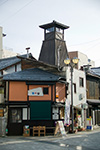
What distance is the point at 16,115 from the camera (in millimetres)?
22250

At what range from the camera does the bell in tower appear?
121 feet

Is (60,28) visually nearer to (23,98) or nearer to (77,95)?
(77,95)

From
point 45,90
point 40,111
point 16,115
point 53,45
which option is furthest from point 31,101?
point 53,45

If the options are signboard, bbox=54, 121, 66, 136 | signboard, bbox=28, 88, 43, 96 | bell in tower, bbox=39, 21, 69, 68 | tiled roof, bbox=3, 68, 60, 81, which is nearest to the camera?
signboard, bbox=54, 121, 66, 136

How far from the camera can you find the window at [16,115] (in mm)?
22141

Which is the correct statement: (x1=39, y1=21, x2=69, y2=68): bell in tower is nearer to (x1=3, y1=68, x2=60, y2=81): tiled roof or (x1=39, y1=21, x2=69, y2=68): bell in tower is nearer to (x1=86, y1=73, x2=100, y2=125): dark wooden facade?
(x1=86, y1=73, x2=100, y2=125): dark wooden facade

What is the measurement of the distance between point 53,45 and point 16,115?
17.8 meters

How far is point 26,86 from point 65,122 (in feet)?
17.1

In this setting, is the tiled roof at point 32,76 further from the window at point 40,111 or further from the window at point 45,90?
the window at point 40,111

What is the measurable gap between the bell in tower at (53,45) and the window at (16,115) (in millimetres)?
15555

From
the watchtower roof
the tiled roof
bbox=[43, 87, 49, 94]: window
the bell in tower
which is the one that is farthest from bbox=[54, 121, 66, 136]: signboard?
the watchtower roof

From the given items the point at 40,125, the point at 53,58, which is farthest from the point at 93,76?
the point at 40,125

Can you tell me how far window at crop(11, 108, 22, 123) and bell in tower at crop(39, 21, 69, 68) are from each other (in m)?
15.6

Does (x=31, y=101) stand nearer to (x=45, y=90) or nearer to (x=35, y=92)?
(x=35, y=92)
